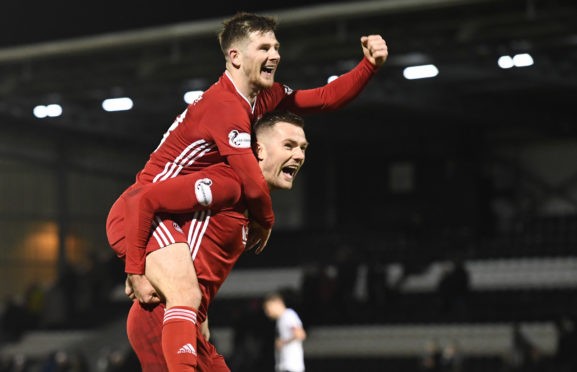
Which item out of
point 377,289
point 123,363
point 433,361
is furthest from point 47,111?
point 433,361

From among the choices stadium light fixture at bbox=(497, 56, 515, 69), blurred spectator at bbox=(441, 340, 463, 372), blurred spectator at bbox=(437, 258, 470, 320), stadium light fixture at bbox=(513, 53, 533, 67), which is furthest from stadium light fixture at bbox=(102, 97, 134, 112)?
blurred spectator at bbox=(441, 340, 463, 372)

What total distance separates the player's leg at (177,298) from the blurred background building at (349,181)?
1204cm

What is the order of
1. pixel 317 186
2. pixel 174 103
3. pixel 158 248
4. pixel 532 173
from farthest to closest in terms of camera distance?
pixel 317 186, pixel 532 173, pixel 174 103, pixel 158 248

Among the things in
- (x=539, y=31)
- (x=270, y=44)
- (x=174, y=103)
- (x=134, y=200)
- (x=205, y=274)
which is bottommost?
(x=205, y=274)

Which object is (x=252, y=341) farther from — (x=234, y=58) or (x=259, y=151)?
(x=234, y=58)

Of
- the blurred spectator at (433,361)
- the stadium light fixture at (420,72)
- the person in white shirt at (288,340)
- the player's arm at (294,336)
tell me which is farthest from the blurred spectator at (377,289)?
the player's arm at (294,336)

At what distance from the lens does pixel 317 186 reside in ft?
105

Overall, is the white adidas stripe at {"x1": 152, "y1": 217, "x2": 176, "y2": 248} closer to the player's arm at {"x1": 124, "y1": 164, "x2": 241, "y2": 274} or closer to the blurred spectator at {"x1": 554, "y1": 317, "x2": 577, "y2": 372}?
the player's arm at {"x1": 124, "y1": 164, "x2": 241, "y2": 274}

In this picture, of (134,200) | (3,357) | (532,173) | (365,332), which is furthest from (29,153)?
(134,200)

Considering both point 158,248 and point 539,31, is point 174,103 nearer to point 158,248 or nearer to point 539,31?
point 539,31

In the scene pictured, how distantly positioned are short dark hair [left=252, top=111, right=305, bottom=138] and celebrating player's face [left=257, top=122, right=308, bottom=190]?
2cm

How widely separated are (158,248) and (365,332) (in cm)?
1674

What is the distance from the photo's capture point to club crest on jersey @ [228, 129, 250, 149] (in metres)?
3.75

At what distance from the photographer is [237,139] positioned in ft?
12.3
